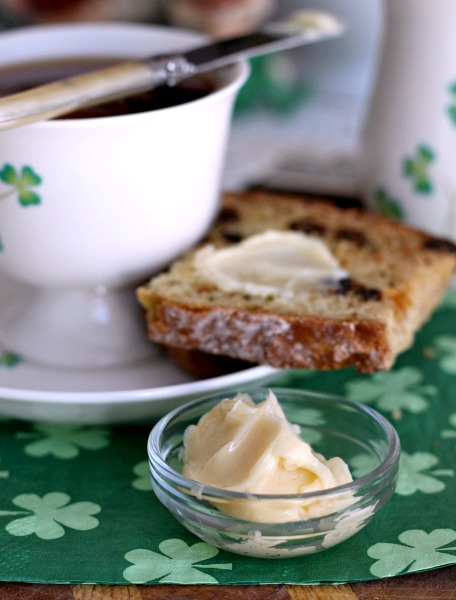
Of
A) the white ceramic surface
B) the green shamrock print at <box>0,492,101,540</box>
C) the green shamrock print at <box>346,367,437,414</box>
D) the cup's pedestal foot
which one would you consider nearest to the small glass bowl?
the green shamrock print at <box>0,492,101,540</box>

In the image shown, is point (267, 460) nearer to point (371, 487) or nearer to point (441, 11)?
point (371, 487)

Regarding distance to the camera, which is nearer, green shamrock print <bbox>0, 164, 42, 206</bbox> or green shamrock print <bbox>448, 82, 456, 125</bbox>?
green shamrock print <bbox>0, 164, 42, 206</bbox>

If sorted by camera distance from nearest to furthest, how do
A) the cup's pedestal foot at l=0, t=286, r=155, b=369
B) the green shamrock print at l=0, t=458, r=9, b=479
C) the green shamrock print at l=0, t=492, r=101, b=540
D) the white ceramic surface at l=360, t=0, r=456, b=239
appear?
the green shamrock print at l=0, t=492, r=101, b=540 < the green shamrock print at l=0, t=458, r=9, b=479 < the cup's pedestal foot at l=0, t=286, r=155, b=369 < the white ceramic surface at l=360, t=0, r=456, b=239

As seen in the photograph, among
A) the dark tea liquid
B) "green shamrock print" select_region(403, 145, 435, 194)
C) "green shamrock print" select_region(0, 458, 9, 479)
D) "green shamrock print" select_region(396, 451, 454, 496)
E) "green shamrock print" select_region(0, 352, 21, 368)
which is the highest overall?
the dark tea liquid

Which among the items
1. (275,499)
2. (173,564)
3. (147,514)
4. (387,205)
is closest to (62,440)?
Result: (147,514)

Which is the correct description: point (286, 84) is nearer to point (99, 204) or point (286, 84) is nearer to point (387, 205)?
point (387, 205)

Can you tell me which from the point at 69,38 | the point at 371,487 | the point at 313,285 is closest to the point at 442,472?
the point at 371,487

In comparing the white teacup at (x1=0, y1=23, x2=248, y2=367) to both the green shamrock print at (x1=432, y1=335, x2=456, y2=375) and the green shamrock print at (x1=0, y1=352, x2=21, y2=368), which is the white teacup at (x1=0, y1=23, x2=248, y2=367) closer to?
the green shamrock print at (x1=0, y1=352, x2=21, y2=368)
